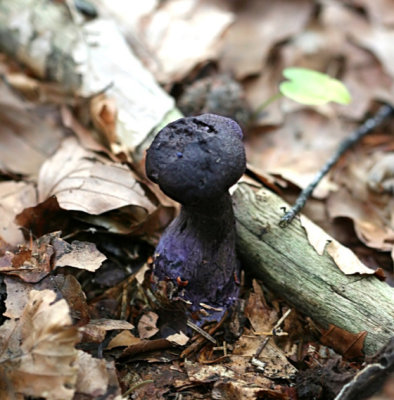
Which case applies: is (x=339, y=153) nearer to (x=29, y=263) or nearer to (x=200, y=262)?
(x=200, y=262)

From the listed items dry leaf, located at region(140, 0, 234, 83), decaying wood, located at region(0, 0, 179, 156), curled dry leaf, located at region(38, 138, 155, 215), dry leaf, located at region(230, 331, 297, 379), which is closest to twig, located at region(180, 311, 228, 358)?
dry leaf, located at region(230, 331, 297, 379)

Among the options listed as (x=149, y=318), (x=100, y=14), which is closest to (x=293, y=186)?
(x=149, y=318)

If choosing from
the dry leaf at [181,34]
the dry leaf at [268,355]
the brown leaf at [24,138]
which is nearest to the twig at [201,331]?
the dry leaf at [268,355]

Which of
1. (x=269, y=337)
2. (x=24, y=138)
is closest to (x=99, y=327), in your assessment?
(x=269, y=337)

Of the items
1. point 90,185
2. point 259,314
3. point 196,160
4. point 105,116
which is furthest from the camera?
point 105,116

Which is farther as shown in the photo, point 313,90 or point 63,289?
point 313,90
